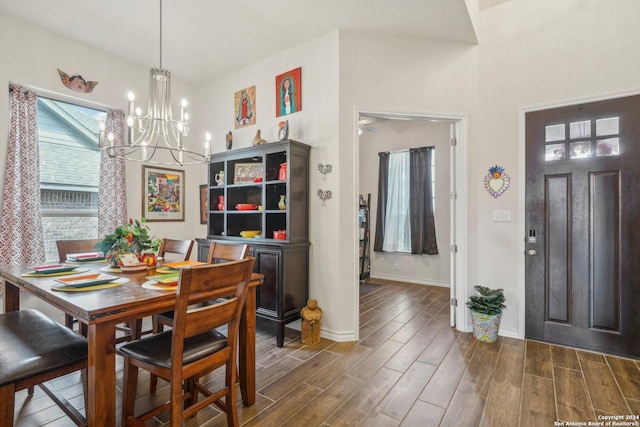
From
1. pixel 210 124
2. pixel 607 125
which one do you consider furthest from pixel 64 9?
pixel 607 125

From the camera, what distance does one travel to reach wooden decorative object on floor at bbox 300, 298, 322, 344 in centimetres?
296

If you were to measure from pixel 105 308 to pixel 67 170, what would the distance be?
293 cm

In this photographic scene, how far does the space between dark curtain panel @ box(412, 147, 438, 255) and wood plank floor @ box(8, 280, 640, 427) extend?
2296 mm

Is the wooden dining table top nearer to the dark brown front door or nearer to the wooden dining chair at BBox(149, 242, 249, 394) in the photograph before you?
the wooden dining chair at BBox(149, 242, 249, 394)

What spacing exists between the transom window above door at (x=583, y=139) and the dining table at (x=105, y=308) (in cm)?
296

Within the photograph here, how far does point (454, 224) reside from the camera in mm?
3320

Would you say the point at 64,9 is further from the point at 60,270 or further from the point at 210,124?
the point at 60,270

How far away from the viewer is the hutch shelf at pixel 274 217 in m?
3.01

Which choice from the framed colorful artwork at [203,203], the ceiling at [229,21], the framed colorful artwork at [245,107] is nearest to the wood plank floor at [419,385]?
the framed colorful artwork at [203,203]

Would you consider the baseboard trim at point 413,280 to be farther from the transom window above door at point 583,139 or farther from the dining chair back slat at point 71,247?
the dining chair back slat at point 71,247

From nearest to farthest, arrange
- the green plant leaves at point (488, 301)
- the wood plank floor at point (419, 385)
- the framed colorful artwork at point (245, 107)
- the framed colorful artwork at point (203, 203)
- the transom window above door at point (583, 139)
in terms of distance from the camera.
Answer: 1. the wood plank floor at point (419, 385)
2. the transom window above door at point (583, 139)
3. the green plant leaves at point (488, 301)
4. the framed colorful artwork at point (245, 107)
5. the framed colorful artwork at point (203, 203)

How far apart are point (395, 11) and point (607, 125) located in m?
2.10

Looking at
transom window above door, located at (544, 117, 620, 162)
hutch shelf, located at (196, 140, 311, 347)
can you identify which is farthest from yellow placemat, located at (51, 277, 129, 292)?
transom window above door, located at (544, 117, 620, 162)

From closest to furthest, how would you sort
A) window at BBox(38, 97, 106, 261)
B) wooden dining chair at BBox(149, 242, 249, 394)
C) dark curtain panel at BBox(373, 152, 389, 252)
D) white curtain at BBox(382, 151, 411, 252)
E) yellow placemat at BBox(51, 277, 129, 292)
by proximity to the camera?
yellow placemat at BBox(51, 277, 129, 292), wooden dining chair at BBox(149, 242, 249, 394), window at BBox(38, 97, 106, 261), white curtain at BBox(382, 151, 411, 252), dark curtain panel at BBox(373, 152, 389, 252)
